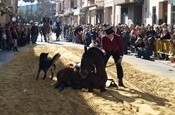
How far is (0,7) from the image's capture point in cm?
3556

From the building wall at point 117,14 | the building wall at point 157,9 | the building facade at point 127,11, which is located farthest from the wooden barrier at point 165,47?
the building wall at point 117,14

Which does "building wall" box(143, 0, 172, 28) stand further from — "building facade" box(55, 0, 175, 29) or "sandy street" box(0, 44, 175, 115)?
"sandy street" box(0, 44, 175, 115)

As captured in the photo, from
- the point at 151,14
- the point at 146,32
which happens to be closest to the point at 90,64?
the point at 146,32

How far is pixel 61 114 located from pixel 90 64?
2516 millimetres

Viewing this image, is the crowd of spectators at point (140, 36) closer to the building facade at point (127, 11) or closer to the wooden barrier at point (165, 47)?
the wooden barrier at point (165, 47)

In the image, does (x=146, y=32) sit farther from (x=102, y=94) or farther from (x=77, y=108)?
(x=77, y=108)

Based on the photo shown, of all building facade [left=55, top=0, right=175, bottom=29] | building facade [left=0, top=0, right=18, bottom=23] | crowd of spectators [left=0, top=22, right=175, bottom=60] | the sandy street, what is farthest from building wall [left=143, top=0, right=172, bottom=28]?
the sandy street

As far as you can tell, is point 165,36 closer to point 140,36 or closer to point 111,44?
point 140,36

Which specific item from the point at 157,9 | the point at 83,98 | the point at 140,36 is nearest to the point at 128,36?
the point at 140,36

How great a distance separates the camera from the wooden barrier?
65.7ft

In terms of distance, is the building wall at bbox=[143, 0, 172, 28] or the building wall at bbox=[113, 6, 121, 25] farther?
the building wall at bbox=[113, 6, 121, 25]

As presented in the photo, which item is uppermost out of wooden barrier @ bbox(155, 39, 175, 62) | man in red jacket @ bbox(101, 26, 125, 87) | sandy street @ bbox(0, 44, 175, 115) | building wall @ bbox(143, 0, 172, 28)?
building wall @ bbox(143, 0, 172, 28)

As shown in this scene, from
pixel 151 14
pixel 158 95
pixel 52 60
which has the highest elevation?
pixel 151 14

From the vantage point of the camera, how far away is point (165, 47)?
68.8 ft
